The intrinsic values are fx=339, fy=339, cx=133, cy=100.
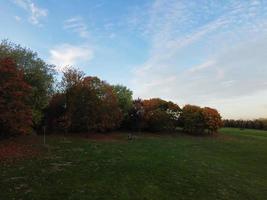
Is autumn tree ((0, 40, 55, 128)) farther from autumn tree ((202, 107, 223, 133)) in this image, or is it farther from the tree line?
autumn tree ((202, 107, 223, 133))

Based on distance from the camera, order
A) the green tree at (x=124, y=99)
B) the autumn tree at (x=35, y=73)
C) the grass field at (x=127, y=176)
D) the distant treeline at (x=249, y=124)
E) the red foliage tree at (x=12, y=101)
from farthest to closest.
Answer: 1. the distant treeline at (x=249, y=124)
2. the green tree at (x=124, y=99)
3. the autumn tree at (x=35, y=73)
4. the red foliage tree at (x=12, y=101)
5. the grass field at (x=127, y=176)

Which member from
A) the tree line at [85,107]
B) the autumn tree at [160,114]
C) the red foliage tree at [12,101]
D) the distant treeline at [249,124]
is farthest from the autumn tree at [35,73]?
the distant treeline at [249,124]

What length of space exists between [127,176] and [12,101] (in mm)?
14796

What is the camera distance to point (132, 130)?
174 ft

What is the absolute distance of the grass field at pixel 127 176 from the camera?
647 inches

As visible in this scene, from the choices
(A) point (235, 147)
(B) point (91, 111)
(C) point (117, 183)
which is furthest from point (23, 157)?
(A) point (235, 147)

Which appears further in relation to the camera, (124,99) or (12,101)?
(124,99)

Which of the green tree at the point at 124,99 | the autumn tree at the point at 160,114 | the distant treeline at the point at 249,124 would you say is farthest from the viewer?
the distant treeline at the point at 249,124

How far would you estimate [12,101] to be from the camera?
97.4ft

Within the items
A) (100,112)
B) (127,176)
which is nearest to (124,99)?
(100,112)

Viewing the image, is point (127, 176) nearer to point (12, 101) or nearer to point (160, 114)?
point (12, 101)

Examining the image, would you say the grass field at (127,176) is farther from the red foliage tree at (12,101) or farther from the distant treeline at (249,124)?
the distant treeline at (249,124)

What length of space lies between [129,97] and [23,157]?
32075 mm

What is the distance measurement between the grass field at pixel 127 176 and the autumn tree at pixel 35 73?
37.5 ft
